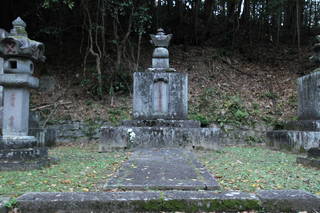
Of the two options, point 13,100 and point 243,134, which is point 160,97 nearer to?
point 243,134

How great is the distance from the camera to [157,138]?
830cm

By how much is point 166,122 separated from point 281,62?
34.2 ft

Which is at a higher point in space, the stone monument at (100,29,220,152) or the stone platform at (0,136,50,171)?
the stone monument at (100,29,220,152)

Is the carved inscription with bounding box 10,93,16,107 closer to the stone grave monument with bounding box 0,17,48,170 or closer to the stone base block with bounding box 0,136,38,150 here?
the stone grave monument with bounding box 0,17,48,170

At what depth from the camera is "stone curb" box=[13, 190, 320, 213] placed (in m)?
3.11

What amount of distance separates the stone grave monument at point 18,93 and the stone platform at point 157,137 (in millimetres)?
2314

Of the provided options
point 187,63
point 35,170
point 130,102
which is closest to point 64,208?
point 35,170

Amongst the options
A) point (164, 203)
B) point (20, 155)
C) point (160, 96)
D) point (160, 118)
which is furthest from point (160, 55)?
point (164, 203)

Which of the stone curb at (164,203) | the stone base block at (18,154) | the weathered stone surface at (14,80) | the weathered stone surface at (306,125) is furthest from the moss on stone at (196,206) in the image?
the weathered stone surface at (306,125)

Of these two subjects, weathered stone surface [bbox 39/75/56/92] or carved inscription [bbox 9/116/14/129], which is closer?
carved inscription [bbox 9/116/14/129]

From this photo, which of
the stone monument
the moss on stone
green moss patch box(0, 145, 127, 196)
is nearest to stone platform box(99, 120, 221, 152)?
the stone monument

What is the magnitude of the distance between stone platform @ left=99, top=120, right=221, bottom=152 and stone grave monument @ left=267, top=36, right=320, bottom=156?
2247 millimetres

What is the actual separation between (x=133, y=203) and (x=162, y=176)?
4.17 feet

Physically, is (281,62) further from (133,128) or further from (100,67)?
(133,128)
